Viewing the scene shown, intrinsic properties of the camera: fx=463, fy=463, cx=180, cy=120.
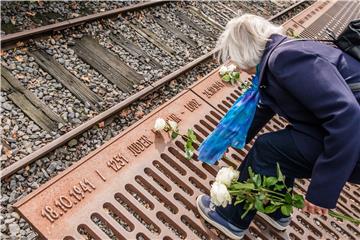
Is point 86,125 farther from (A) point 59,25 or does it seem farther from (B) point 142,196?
(A) point 59,25

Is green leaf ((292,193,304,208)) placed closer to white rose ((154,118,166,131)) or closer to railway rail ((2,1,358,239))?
railway rail ((2,1,358,239))

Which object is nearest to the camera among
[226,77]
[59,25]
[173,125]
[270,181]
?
[270,181]

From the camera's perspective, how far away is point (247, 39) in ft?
8.86

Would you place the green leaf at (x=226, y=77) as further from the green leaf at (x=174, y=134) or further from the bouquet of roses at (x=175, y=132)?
the green leaf at (x=174, y=134)

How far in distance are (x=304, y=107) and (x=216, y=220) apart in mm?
986

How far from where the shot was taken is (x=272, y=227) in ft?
10.8

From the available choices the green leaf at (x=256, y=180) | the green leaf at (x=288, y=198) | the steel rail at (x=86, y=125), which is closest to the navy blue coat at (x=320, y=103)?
the green leaf at (x=288, y=198)

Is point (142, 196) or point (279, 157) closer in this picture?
point (279, 157)

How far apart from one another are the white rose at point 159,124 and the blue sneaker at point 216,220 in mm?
666

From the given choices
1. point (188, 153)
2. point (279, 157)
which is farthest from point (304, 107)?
point (188, 153)

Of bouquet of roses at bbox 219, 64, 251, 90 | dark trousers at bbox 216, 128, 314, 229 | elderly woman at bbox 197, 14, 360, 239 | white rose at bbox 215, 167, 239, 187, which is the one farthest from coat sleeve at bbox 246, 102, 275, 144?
bouquet of roses at bbox 219, 64, 251, 90

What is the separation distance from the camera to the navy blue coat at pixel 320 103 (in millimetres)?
2322

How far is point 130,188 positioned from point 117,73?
5.46 feet

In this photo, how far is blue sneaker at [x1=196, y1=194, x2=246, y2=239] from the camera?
3025 mm
